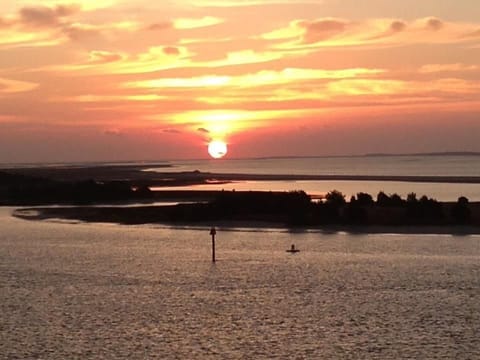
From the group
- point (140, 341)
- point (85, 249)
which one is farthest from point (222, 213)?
point (140, 341)

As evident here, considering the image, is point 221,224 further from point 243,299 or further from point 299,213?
point 243,299

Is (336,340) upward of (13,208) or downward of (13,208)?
downward

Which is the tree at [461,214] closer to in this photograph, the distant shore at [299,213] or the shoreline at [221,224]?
the distant shore at [299,213]

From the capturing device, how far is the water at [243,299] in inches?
906

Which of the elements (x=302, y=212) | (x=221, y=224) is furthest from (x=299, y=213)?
(x=221, y=224)

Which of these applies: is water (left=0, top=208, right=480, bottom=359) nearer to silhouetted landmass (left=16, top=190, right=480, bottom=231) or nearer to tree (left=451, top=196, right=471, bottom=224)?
tree (left=451, top=196, right=471, bottom=224)

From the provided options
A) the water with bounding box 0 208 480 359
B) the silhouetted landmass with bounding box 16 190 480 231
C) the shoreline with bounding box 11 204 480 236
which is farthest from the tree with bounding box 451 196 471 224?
the water with bounding box 0 208 480 359

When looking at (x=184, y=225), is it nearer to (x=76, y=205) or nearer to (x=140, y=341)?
(x=76, y=205)

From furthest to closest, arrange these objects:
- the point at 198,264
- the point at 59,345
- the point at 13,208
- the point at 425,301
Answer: the point at 13,208, the point at 198,264, the point at 425,301, the point at 59,345

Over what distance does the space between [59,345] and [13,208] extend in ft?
195

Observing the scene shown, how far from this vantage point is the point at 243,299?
29641 mm

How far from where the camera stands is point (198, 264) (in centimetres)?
3891

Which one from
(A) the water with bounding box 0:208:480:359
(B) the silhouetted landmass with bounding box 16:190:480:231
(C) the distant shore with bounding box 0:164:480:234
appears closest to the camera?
(A) the water with bounding box 0:208:480:359

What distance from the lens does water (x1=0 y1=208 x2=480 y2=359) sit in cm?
2300
